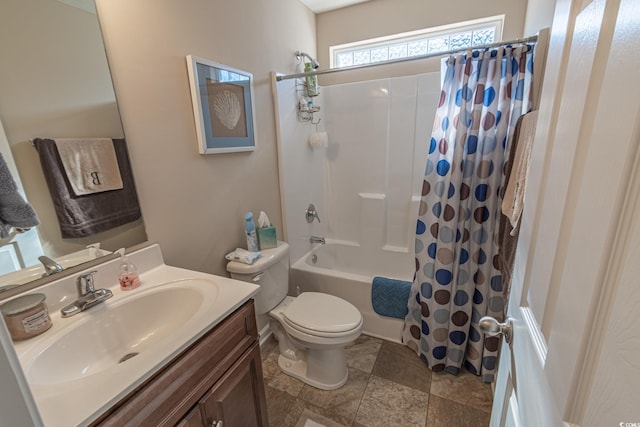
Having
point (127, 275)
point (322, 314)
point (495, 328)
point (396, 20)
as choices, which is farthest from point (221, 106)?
point (396, 20)

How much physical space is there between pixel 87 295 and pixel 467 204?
5.92 ft

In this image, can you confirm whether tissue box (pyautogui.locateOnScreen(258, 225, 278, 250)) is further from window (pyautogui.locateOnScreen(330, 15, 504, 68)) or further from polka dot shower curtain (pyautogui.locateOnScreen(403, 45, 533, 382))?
window (pyautogui.locateOnScreen(330, 15, 504, 68))

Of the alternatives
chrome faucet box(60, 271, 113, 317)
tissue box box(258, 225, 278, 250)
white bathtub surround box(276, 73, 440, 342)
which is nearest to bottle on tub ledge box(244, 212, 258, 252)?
tissue box box(258, 225, 278, 250)

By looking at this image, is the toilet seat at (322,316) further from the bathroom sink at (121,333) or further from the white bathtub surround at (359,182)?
the bathroom sink at (121,333)

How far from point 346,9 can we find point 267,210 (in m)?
1.83

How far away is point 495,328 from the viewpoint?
0.74 m

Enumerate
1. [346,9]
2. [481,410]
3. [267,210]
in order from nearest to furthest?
[481,410], [267,210], [346,9]

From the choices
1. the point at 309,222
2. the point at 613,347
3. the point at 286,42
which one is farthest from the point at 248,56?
the point at 613,347

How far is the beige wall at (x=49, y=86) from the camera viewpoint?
2.75ft

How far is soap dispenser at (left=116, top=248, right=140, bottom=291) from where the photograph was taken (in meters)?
1.10

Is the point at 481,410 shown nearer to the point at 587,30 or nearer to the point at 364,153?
the point at 587,30

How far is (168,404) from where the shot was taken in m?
0.78

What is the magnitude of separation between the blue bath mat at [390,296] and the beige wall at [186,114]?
96cm

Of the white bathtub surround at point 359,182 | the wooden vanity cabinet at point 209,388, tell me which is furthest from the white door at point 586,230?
the white bathtub surround at point 359,182
